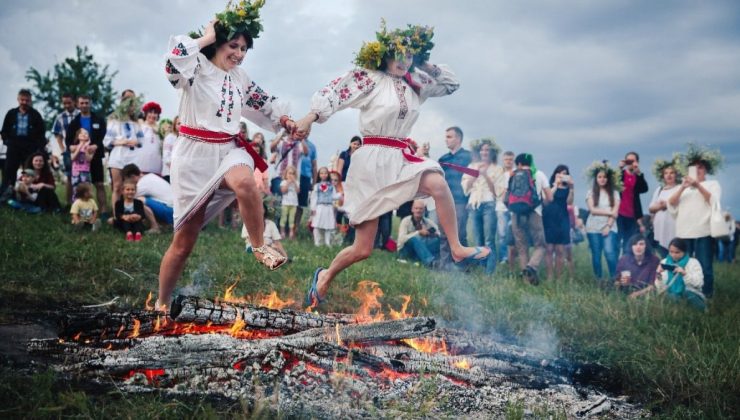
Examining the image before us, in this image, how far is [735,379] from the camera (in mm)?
4336

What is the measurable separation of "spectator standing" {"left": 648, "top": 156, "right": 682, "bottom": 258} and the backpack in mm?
2001

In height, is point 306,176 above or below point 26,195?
above

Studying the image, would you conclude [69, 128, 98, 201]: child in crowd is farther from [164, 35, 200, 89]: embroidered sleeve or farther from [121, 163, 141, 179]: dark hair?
[164, 35, 200, 89]: embroidered sleeve

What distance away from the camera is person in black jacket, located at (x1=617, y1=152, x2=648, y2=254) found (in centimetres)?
1022

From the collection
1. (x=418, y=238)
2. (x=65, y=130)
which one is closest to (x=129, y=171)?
(x=65, y=130)

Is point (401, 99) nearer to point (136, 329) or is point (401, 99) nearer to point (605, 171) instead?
point (136, 329)

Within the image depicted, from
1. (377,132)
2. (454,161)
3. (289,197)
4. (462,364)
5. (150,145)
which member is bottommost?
(462,364)

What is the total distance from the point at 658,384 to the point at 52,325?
4896mm

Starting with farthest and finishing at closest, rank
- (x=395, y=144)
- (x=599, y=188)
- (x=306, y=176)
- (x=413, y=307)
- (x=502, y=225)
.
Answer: (x=306, y=176)
(x=502, y=225)
(x=599, y=188)
(x=413, y=307)
(x=395, y=144)

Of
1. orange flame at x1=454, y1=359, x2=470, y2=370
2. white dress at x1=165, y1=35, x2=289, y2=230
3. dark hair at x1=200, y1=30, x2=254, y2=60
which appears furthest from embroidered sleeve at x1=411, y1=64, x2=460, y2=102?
orange flame at x1=454, y1=359, x2=470, y2=370

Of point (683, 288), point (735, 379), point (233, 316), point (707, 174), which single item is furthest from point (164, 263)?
point (707, 174)

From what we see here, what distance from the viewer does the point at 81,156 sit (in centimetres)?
1024

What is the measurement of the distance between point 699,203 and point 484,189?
131 inches

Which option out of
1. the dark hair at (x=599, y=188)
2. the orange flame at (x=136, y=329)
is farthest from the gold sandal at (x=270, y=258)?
the dark hair at (x=599, y=188)
